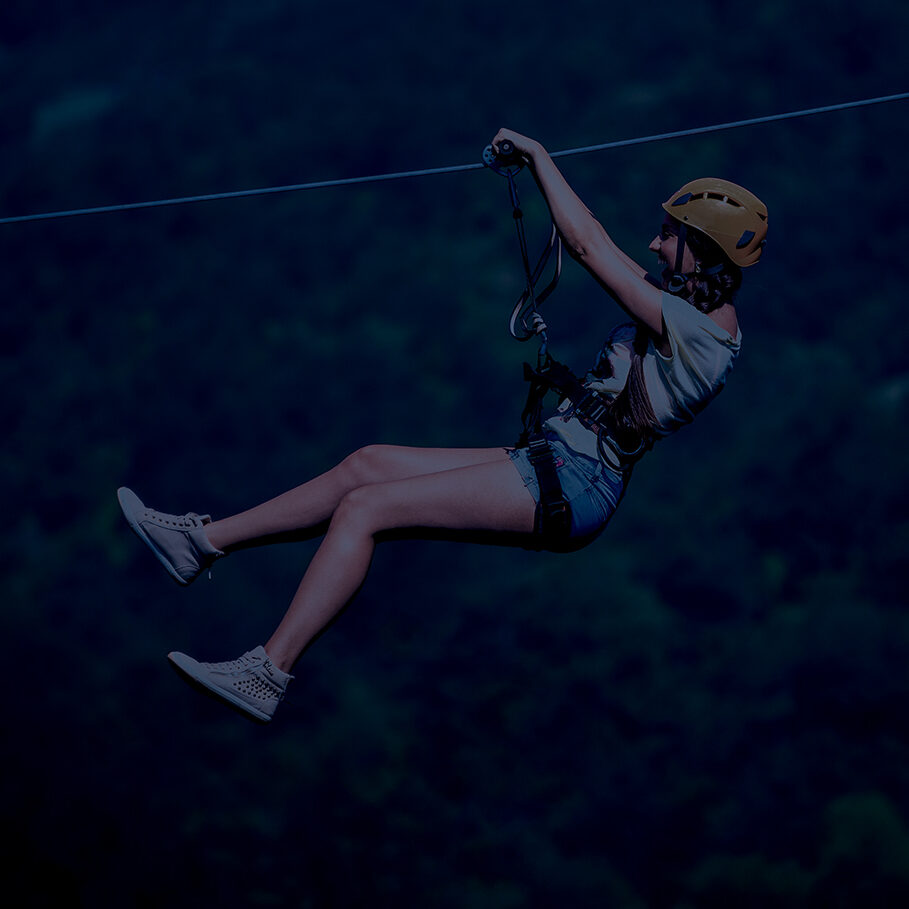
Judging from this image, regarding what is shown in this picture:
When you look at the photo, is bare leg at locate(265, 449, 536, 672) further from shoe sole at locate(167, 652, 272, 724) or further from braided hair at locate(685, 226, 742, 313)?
braided hair at locate(685, 226, 742, 313)

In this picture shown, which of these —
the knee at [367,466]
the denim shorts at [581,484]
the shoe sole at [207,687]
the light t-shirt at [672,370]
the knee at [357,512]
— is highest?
the light t-shirt at [672,370]

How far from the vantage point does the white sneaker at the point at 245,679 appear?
3.04 meters

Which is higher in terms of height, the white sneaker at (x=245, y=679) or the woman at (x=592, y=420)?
the woman at (x=592, y=420)

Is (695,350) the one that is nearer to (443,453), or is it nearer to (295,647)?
(443,453)

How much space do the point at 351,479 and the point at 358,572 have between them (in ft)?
1.21

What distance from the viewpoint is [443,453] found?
11.6ft

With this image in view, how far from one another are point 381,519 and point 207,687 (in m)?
0.60

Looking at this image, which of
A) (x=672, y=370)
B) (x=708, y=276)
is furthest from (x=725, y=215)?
(x=672, y=370)

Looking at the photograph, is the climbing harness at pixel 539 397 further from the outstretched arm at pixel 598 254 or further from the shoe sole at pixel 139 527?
the shoe sole at pixel 139 527

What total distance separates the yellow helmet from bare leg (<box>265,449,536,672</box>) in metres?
0.79

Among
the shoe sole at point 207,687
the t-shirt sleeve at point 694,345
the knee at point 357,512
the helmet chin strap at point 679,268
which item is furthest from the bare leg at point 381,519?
the helmet chin strap at point 679,268

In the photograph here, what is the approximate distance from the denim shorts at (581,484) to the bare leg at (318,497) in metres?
0.17

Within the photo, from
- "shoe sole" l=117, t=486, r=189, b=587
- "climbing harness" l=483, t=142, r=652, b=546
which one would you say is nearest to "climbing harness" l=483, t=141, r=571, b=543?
"climbing harness" l=483, t=142, r=652, b=546

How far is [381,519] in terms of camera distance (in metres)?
3.15
